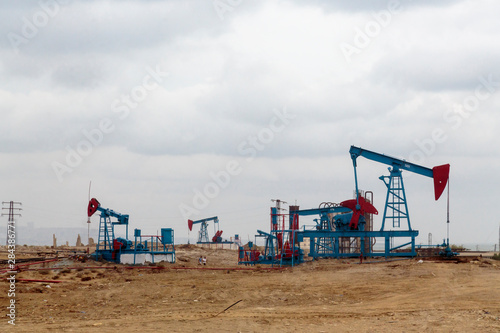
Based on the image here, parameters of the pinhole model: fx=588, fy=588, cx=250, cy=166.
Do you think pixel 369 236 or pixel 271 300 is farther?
pixel 369 236

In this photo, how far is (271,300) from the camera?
55.6 ft

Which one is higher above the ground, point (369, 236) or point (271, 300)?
point (369, 236)

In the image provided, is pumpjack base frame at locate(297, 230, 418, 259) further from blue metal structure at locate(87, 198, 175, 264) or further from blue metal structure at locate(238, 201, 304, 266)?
blue metal structure at locate(87, 198, 175, 264)

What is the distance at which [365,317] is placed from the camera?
13922mm

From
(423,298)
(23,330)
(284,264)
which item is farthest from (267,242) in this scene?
(23,330)

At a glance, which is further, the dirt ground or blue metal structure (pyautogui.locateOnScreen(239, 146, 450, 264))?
blue metal structure (pyautogui.locateOnScreen(239, 146, 450, 264))

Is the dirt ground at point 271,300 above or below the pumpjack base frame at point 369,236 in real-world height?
below

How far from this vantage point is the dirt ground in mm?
13008

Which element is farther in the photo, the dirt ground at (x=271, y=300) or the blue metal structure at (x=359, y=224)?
the blue metal structure at (x=359, y=224)

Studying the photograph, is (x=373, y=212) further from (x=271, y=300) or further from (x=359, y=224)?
(x=271, y=300)

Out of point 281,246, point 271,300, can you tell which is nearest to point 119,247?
point 281,246

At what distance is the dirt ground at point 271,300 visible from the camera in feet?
42.7

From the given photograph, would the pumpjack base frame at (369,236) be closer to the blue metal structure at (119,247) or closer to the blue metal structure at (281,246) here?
the blue metal structure at (281,246)

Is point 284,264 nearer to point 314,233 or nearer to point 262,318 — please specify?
point 314,233
